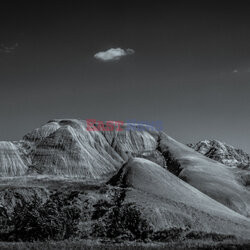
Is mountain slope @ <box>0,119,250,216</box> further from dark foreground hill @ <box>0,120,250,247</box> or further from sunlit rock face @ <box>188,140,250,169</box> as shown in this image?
sunlit rock face @ <box>188,140,250,169</box>

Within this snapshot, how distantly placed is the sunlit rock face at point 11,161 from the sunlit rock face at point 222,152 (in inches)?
2261

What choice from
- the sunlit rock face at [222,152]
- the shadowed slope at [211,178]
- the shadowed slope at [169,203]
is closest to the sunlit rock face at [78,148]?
the shadowed slope at [211,178]

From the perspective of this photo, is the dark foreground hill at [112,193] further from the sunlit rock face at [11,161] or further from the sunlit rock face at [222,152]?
the sunlit rock face at [222,152]

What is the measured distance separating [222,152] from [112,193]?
83182mm

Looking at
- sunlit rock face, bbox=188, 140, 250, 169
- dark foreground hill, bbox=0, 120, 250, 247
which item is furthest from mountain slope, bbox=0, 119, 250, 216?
sunlit rock face, bbox=188, 140, 250, 169

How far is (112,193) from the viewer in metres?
38.1

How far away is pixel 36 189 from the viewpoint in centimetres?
3856

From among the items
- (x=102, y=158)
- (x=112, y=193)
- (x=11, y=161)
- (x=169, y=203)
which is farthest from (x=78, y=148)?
(x=169, y=203)

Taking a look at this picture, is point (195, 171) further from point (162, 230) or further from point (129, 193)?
point (162, 230)

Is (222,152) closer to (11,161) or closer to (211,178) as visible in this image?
(211,178)

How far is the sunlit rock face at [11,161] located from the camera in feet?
241

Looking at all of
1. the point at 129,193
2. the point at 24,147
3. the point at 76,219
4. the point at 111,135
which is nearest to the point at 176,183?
the point at 129,193

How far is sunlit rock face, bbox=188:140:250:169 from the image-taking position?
110900 mm

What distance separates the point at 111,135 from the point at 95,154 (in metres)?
14.6
